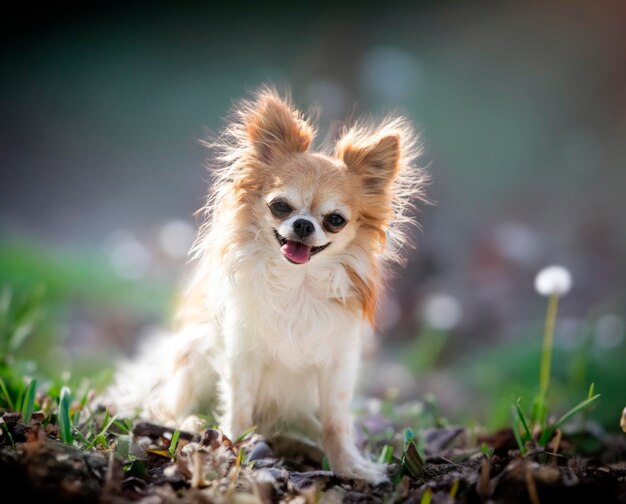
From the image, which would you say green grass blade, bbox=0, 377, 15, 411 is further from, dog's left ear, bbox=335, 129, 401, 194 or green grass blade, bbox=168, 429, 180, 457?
dog's left ear, bbox=335, 129, 401, 194

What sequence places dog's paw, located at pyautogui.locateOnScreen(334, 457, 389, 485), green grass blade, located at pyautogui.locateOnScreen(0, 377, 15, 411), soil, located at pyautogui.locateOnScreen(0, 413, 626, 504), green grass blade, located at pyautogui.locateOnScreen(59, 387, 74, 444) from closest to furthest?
1. soil, located at pyautogui.locateOnScreen(0, 413, 626, 504)
2. green grass blade, located at pyautogui.locateOnScreen(59, 387, 74, 444)
3. dog's paw, located at pyautogui.locateOnScreen(334, 457, 389, 485)
4. green grass blade, located at pyautogui.locateOnScreen(0, 377, 15, 411)

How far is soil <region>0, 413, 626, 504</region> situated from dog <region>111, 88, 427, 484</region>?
29cm

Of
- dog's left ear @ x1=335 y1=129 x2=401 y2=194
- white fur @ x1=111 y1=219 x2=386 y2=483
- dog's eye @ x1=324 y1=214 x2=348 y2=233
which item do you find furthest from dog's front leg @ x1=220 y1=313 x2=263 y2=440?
dog's left ear @ x1=335 y1=129 x2=401 y2=194

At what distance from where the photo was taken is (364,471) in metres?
2.74

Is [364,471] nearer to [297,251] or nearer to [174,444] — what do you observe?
[174,444]

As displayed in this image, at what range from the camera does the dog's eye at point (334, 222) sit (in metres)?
2.92

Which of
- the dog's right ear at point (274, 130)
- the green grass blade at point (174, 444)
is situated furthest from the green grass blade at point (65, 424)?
the dog's right ear at point (274, 130)

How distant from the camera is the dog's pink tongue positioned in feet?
9.20

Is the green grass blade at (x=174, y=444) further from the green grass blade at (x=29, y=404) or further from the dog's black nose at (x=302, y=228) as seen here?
the dog's black nose at (x=302, y=228)

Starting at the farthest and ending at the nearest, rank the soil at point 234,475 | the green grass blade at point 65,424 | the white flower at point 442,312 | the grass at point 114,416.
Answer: the white flower at point 442,312 → the grass at point 114,416 → the green grass blade at point 65,424 → the soil at point 234,475

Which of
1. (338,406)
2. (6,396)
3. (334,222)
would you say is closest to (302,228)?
(334,222)

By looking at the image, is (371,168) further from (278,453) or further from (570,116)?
(570,116)

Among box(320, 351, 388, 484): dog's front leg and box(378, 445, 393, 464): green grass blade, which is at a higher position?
box(320, 351, 388, 484): dog's front leg

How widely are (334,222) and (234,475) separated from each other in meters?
1.18
